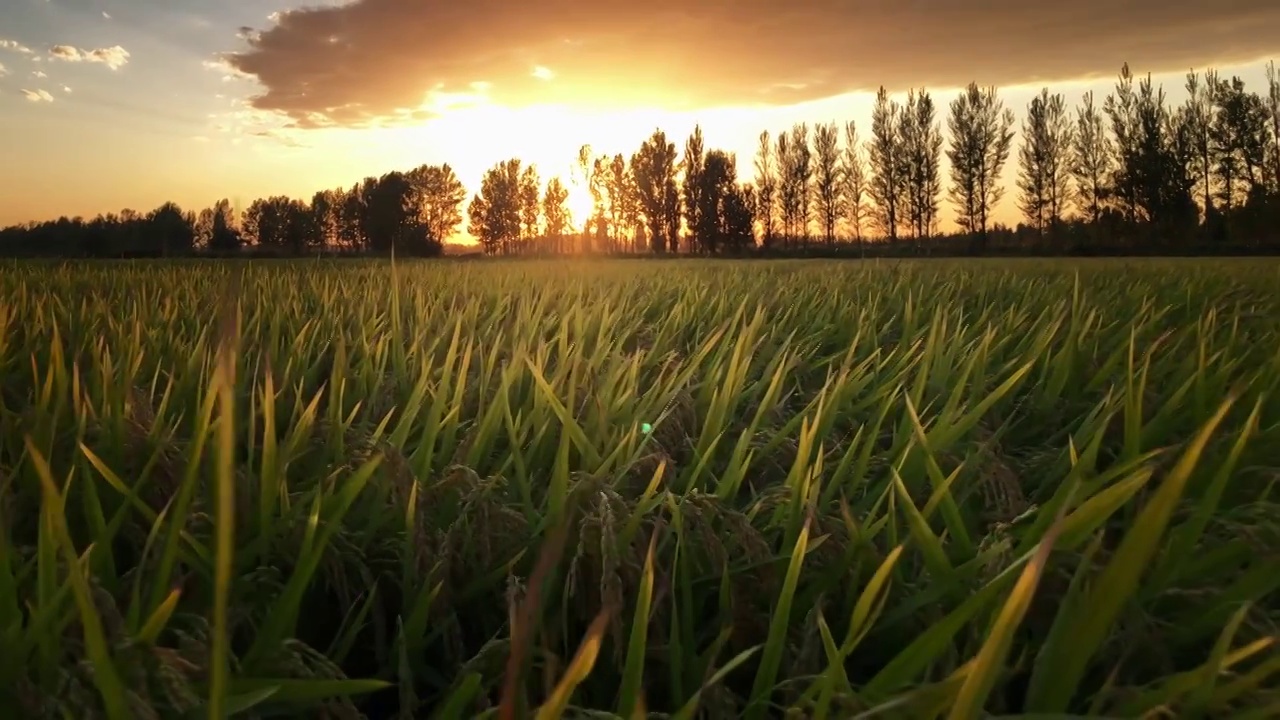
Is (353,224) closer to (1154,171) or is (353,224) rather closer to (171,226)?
(171,226)

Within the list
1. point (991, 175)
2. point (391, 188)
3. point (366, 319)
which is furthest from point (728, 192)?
point (366, 319)

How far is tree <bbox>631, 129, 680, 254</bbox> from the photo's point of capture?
65000 millimetres

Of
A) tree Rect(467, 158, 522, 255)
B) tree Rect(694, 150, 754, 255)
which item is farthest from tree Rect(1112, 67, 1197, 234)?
Answer: tree Rect(467, 158, 522, 255)

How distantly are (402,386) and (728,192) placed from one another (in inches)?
2445

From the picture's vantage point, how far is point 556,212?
244ft

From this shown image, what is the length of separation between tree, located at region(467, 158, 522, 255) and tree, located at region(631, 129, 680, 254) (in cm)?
1258

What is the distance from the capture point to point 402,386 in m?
2.06

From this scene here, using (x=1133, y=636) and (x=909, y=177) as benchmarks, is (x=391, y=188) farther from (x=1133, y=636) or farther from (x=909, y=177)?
(x=1133, y=636)

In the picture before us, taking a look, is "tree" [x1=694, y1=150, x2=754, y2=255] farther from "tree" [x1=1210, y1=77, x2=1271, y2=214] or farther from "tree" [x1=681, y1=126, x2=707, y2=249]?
"tree" [x1=1210, y1=77, x2=1271, y2=214]

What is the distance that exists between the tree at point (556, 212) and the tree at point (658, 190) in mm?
8596

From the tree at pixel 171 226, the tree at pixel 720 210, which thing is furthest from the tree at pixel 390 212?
the tree at pixel 720 210

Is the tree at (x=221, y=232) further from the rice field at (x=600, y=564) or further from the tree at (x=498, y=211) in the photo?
the rice field at (x=600, y=564)

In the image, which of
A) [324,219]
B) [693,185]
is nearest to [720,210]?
[693,185]

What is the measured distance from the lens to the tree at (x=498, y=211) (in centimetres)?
7256
